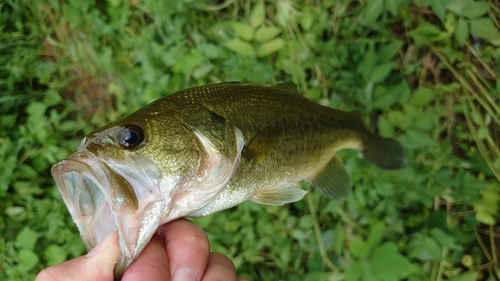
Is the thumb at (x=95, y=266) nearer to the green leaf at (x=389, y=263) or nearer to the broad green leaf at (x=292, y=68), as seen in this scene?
the green leaf at (x=389, y=263)

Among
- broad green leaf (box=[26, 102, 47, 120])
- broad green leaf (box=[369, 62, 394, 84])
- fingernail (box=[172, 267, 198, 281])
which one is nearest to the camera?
fingernail (box=[172, 267, 198, 281])

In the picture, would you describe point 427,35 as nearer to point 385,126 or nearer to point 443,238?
point 385,126

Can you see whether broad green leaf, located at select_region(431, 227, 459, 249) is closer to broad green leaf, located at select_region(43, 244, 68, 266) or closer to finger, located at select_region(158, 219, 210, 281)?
A: finger, located at select_region(158, 219, 210, 281)

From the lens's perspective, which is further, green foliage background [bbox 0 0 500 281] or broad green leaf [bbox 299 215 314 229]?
broad green leaf [bbox 299 215 314 229]

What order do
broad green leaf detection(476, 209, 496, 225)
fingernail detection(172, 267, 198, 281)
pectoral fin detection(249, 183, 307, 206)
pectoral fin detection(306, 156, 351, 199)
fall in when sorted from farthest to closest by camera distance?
broad green leaf detection(476, 209, 496, 225) → pectoral fin detection(306, 156, 351, 199) → pectoral fin detection(249, 183, 307, 206) → fingernail detection(172, 267, 198, 281)

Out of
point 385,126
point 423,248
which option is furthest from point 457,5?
point 423,248

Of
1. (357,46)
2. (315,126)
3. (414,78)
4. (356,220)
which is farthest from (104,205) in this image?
(414,78)

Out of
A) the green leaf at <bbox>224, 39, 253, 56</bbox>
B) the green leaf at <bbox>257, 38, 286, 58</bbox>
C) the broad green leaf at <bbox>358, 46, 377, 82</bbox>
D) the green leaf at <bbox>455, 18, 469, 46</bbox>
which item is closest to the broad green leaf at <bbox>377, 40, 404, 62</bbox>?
the broad green leaf at <bbox>358, 46, 377, 82</bbox>
